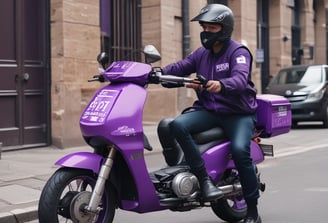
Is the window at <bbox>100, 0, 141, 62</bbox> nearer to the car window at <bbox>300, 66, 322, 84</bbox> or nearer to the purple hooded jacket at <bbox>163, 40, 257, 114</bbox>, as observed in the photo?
the car window at <bbox>300, 66, 322, 84</bbox>

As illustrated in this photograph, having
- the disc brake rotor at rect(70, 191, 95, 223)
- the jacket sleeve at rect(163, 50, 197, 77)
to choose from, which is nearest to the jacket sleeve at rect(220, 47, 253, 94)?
the jacket sleeve at rect(163, 50, 197, 77)

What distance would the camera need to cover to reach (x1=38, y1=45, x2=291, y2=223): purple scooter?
4402 millimetres

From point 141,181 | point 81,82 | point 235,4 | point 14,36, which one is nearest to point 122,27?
point 81,82

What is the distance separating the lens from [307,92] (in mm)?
15273

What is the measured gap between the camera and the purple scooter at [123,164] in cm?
440

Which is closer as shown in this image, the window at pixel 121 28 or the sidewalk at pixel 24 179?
the sidewalk at pixel 24 179

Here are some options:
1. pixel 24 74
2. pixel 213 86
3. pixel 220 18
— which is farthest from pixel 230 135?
pixel 24 74

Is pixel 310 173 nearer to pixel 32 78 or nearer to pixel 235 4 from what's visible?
pixel 32 78

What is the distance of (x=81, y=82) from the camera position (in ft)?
36.4

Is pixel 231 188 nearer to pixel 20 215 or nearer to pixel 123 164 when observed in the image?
pixel 123 164

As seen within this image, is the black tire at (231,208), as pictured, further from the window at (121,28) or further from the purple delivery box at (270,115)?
the window at (121,28)

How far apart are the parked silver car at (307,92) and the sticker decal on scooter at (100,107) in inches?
443

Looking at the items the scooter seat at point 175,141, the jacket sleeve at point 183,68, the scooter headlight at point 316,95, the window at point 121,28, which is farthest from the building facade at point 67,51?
the scooter seat at point 175,141

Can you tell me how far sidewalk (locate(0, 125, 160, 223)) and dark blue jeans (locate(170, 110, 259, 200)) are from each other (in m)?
2.03
